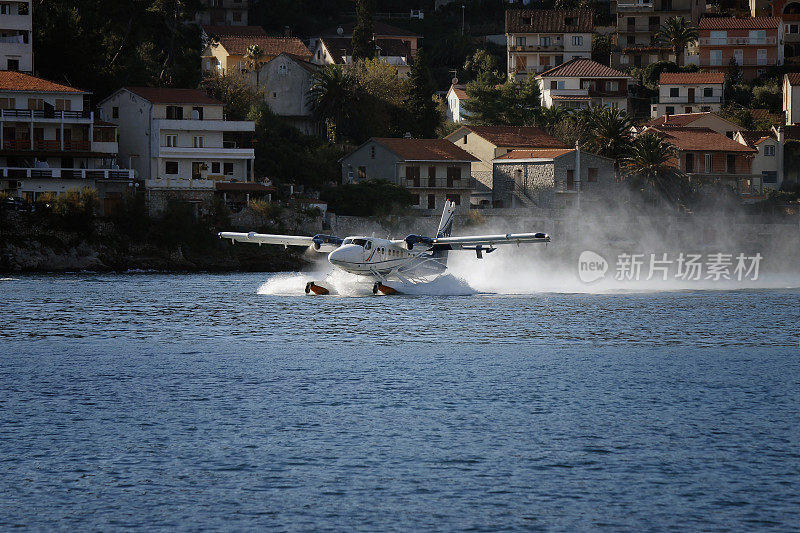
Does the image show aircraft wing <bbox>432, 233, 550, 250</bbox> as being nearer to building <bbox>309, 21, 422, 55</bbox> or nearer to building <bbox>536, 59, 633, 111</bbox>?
building <bbox>536, 59, 633, 111</bbox>

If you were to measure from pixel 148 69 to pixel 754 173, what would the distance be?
5697 centimetres

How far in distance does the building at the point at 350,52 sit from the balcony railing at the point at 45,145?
4906cm

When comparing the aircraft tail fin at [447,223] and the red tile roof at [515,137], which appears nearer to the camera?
the aircraft tail fin at [447,223]

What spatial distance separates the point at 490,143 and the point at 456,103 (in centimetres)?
2826

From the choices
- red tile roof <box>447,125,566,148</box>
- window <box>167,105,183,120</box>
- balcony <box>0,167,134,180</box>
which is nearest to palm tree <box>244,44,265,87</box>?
red tile roof <box>447,125,566,148</box>

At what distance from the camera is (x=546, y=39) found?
134 meters

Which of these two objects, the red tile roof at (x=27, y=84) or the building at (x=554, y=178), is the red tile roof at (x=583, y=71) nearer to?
the building at (x=554, y=178)

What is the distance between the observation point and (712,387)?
34.0 meters

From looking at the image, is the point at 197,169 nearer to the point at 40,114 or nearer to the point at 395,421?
the point at 40,114

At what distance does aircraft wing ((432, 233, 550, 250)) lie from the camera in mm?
52875

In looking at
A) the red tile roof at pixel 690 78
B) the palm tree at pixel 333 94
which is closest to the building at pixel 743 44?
the red tile roof at pixel 690 78

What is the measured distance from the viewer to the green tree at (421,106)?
108 m

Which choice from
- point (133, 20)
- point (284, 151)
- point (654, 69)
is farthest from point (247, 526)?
point (654, 69)

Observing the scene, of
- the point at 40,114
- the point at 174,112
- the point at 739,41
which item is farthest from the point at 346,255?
the point at 739,41
